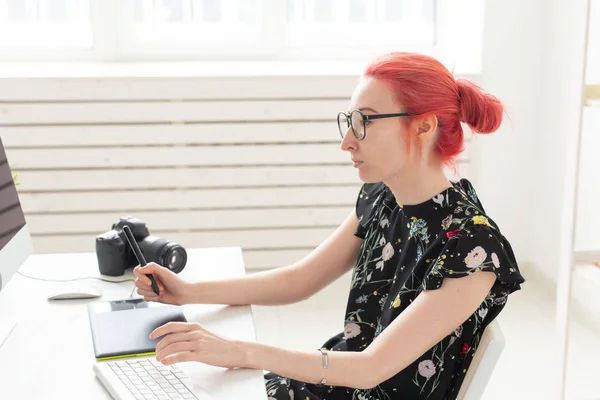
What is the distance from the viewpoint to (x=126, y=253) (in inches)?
70.8

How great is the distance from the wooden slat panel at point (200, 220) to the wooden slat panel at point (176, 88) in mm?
491

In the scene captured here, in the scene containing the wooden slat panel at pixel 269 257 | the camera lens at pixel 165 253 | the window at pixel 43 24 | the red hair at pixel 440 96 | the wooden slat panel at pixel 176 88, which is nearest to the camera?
the red hair at pixel 440 96

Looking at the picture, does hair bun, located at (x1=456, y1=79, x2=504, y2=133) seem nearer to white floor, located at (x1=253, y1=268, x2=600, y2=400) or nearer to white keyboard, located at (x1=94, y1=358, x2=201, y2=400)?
white keyboard, located at (x1=94, y1=358, x2=201, y2=400)

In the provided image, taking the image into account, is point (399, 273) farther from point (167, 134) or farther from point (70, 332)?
point (167, 134)

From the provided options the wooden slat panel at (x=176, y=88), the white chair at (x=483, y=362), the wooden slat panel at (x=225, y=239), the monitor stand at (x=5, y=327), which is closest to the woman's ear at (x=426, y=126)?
the white chair at (x=483, y=362)

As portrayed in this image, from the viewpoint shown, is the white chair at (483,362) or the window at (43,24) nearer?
the white chair at (483,362)

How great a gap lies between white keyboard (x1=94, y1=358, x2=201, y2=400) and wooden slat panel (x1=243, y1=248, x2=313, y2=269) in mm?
2264

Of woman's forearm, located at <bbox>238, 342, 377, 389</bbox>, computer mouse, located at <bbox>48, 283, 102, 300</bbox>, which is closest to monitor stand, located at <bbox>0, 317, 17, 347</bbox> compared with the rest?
computer mouse, located at <bbox>48, 283, 102, 300</bbox>

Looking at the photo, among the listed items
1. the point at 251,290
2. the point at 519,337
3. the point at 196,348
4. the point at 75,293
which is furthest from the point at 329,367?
the point at 519,337

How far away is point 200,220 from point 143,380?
7.54ft

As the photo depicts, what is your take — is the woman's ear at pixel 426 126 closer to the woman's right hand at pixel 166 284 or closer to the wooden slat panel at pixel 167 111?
the woman's right hand at pixel 166 284

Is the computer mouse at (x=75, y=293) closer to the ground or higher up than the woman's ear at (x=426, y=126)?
closer to the ground

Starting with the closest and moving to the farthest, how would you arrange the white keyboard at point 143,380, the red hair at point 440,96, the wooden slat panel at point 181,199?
the white keyboard at point 143,380, the red hair at point 440,96, the wooden slat panel at point 181,199

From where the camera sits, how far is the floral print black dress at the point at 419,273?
1.44m
